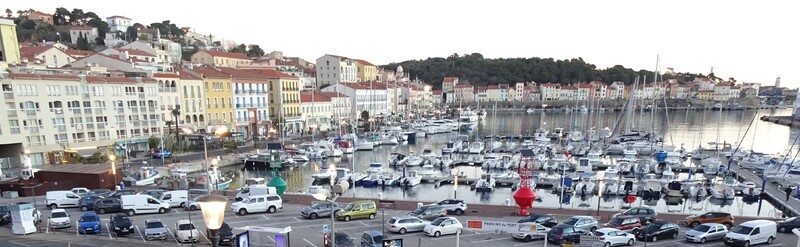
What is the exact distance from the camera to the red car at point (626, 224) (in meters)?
20.3

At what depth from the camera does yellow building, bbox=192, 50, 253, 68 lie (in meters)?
94.1

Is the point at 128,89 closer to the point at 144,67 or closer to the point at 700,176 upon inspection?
the point at 144,67

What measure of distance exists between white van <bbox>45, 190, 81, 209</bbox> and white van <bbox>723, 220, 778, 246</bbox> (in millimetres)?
33379

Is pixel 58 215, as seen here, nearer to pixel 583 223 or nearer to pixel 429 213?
pixel 429 213

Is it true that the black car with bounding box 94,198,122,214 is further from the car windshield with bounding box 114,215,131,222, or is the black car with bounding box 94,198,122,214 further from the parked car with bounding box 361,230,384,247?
the parked car with bounding box 361,230,384,247

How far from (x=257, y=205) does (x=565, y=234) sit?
16.1 meters

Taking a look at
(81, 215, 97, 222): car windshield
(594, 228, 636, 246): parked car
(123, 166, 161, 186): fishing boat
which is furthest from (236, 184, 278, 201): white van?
(594, 228, 636, 246): parked car

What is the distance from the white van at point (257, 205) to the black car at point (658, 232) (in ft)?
61.0

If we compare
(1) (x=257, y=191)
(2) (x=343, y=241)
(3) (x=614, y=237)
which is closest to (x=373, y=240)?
(2) (x=343, y=241)

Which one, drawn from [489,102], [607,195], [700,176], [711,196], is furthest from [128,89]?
[489,102]

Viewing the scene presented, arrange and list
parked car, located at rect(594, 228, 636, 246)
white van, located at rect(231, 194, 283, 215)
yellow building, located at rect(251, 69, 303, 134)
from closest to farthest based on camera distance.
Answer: parked car, located at rect(594, 228, 636, 246) → white van, located at rect(231, 194, 283, 215) → yellow building, located at rect(251, 69, 303, 134)

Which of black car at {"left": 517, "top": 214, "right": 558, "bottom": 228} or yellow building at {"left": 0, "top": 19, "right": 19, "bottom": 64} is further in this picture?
yellow building at {"left": 0, "top": 19, "right": 19, "bottom": 64}

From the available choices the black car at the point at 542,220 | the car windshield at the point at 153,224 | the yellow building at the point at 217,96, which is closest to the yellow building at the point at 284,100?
the yellow building at the point at 217,96

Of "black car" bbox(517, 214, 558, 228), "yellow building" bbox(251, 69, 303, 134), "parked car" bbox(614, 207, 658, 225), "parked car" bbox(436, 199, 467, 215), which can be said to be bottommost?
"parked car" bbox(436, 199, 467, 215)
